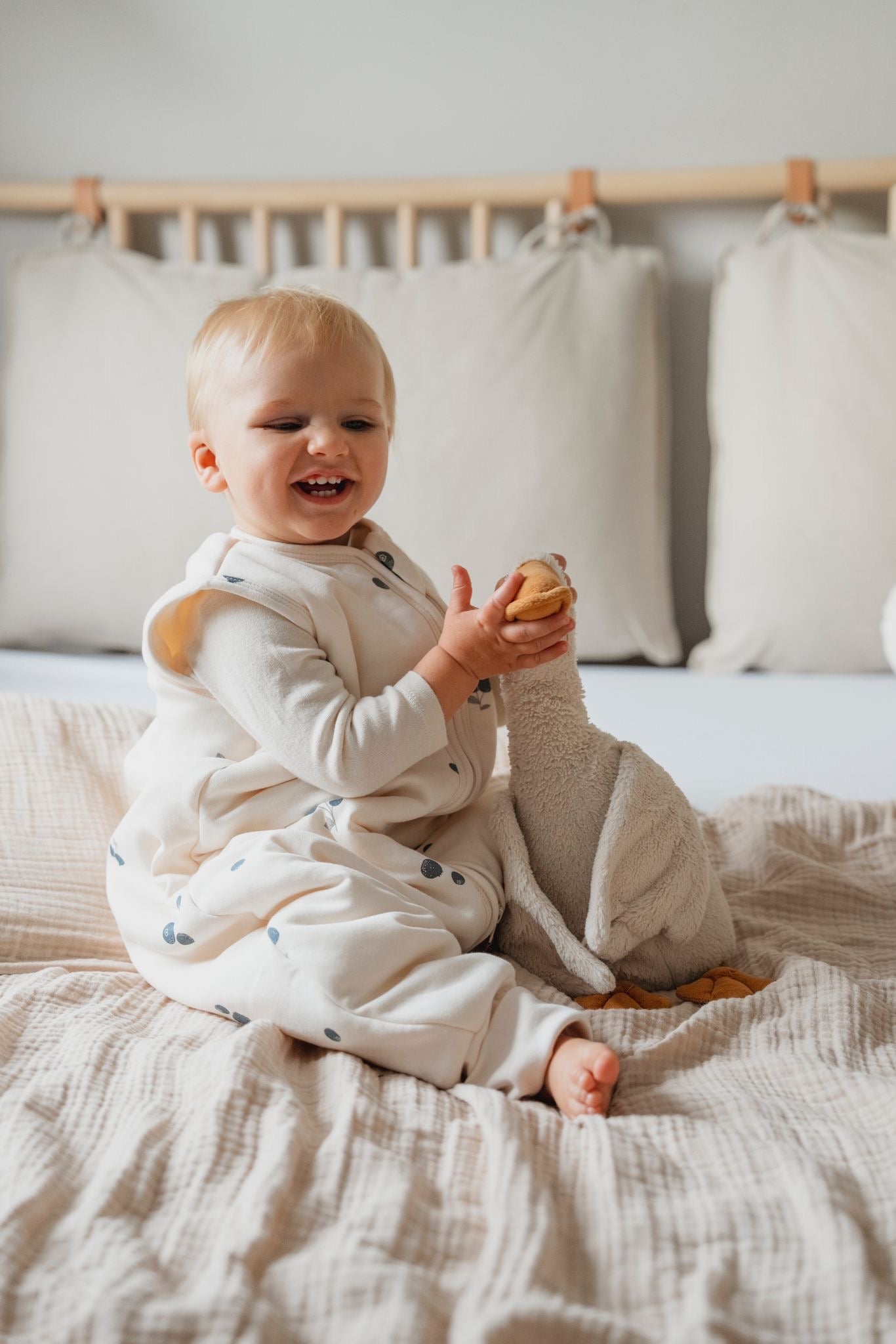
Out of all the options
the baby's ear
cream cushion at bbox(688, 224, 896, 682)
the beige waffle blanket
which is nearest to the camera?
the beige waffle blanket

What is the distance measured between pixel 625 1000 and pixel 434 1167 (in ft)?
0.78

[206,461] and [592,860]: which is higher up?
[206,461]

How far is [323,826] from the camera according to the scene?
2.72 ft

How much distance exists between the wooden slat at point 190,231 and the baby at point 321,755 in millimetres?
956

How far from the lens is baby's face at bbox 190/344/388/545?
863 millimetres

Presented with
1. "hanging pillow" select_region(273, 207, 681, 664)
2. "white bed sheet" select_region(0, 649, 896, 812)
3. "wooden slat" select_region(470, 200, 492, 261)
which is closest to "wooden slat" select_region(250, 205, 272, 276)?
"hanging pillow" select_region(273, 207, 681, 664)

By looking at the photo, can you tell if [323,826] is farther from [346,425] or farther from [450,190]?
[450,190]

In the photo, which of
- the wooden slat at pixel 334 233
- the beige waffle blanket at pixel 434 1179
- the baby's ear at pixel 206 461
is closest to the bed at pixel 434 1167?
the beige waffle blanket at pixel 434 1179

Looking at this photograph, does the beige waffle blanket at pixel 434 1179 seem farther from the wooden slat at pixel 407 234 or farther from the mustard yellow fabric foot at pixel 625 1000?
the wooden slat at pixel 407 234

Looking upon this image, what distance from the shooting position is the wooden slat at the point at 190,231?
1796 mm

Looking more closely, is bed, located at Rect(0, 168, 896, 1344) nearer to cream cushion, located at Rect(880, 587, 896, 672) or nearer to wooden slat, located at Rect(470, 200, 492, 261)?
cream cushion, located at Rect(880, 587, 896, 672)

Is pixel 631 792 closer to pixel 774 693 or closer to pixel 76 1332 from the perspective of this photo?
pixel 76 1332

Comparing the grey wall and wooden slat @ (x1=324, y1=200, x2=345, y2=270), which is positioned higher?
the grey wall

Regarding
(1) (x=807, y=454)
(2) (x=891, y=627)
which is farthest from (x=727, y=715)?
(1) (x=807, y=454)
